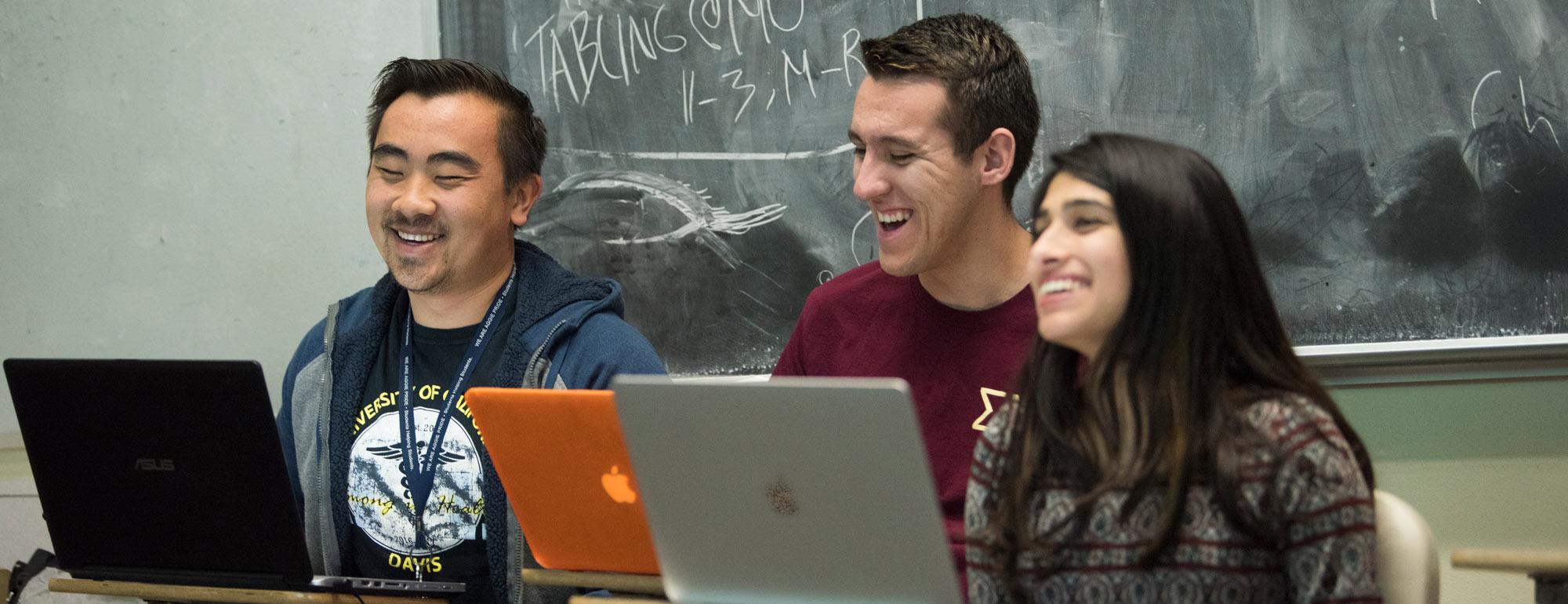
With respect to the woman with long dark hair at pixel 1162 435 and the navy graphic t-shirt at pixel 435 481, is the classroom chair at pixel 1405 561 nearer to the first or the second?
the woman with long dark hair at pixel 1162 435

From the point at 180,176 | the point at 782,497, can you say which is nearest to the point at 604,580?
the point at 782,497

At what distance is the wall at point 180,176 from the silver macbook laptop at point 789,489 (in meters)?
1.58

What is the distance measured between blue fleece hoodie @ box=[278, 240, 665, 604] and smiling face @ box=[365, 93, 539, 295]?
0.32 ft

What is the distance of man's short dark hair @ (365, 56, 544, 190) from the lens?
1.88 meters

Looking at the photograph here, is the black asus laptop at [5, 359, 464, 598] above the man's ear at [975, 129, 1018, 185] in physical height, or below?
below

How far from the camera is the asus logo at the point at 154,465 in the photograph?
4.99ft

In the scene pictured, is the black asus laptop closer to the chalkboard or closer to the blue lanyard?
the blue lanyard

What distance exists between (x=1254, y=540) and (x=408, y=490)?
3.72ft

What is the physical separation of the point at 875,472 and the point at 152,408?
0.90 metres

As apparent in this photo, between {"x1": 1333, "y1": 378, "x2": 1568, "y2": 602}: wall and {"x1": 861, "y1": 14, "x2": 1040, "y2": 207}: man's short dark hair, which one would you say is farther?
{"x1": 1333, "y1": 378, "x2": 1568, "y2": 602}: wall

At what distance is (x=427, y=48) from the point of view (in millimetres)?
2520

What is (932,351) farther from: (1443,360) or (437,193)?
(1443,360)

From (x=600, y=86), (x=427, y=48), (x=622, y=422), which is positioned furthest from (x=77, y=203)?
(x=622, y=422)

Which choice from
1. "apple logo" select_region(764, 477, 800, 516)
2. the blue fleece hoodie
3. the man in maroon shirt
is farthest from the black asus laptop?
the man in maroon shirt
